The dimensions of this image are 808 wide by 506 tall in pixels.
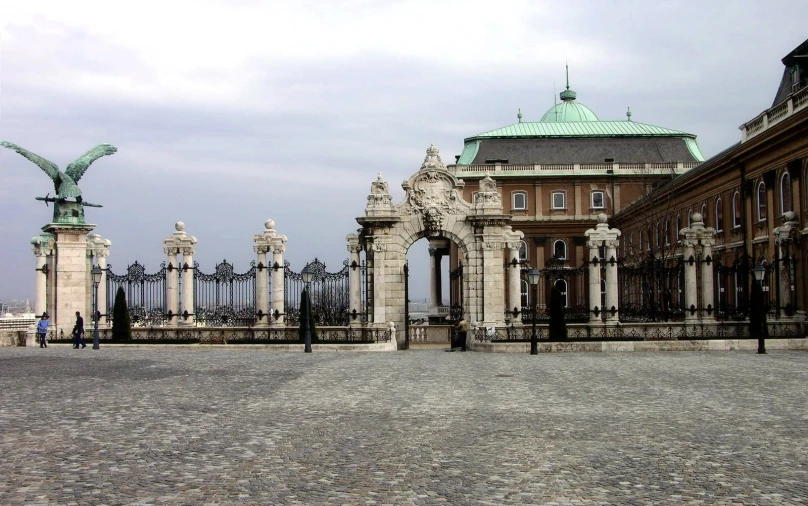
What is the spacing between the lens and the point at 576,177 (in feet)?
234

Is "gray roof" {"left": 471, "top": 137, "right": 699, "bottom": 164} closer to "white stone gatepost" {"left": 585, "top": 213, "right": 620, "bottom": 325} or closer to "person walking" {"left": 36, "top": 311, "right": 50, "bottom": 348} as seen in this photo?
"white stone gatepost" {"left": 585, "top": 213, "right": 620, "bottom": 325}

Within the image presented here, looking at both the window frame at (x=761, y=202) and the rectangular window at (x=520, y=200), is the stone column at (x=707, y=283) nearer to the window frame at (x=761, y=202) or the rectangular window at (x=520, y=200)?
the window frame at (x=761, y=202)

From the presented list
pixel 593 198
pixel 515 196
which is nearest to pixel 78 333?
pixel 515 196

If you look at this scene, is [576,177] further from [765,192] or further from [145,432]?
[145,432]

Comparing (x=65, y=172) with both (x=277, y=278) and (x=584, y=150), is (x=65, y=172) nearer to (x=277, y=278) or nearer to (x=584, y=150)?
(x=277, y=278)

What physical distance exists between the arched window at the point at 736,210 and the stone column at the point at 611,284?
14.7 meters

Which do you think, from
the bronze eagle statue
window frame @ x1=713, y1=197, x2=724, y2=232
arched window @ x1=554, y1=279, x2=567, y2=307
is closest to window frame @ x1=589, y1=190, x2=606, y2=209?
arched window @ x1=554, y1=279, x2=567, y2=307

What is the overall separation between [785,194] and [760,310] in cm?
1227

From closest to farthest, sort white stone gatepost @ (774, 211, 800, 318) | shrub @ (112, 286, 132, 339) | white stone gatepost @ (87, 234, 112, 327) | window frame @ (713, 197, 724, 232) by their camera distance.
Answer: white stone gatepost @ (774, 211, 800, 318) → shrub @ (112, 286, 132, 339) → white stone gatepost @ (87, 234, 112, 327) → window frame @ (713, 197, 724, 232)

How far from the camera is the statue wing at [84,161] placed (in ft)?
117

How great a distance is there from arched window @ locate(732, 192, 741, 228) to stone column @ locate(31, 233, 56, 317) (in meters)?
31.4

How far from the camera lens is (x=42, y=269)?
35.2 m

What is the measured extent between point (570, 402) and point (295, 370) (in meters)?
8.18

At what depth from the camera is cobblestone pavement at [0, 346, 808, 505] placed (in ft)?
29.1
